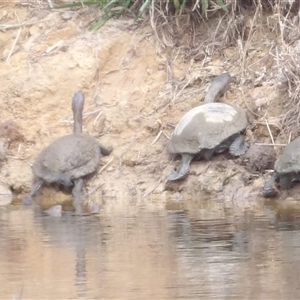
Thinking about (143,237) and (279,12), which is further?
(279,12)

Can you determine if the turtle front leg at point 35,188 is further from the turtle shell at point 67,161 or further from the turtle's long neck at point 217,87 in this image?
the turtle's long neck at point 217,87

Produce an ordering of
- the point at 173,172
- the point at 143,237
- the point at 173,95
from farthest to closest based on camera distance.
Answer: the point at 173,95, the point at 173,172, the point at 143,237

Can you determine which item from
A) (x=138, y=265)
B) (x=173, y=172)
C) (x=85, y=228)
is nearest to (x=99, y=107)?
(x=173, y=172)

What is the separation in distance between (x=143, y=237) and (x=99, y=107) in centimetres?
352

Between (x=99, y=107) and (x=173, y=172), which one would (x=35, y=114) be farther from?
(x=173, y=172)

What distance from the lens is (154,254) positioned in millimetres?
5262

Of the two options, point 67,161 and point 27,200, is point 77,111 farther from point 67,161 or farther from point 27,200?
point 27,200

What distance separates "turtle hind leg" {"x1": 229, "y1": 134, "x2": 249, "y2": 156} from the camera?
26.3ft

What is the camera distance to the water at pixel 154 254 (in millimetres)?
4387

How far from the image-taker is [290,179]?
748cm

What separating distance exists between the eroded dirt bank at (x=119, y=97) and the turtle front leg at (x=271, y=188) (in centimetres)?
18

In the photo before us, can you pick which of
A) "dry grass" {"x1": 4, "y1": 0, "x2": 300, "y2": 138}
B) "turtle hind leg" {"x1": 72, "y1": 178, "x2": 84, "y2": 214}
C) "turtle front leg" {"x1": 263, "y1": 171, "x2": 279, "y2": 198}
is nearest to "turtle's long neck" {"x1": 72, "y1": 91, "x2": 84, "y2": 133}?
"turtle hind leg" {"x1": 72, "y1": 178, "x2": 84, "y2": 214}

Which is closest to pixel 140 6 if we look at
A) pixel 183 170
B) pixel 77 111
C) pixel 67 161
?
pixel 77 111

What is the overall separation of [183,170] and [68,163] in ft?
3.38
